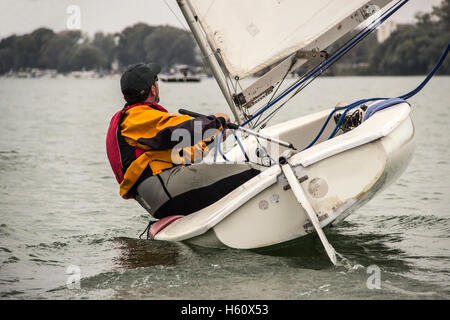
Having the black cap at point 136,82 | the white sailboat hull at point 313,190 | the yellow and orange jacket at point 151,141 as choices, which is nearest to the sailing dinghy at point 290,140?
the white sailboat hull at point 313,190

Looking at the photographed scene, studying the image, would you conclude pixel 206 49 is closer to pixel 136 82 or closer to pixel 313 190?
pixel 136 82

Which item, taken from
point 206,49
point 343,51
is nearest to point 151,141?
point 206,49

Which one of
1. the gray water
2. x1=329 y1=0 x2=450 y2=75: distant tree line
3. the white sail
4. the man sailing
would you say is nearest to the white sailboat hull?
the gray water

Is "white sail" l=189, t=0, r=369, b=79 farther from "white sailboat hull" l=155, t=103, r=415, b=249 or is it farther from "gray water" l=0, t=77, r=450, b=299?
"gray water" l=0, t=77, r=450, b=299

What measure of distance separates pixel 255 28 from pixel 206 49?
41 centimetres

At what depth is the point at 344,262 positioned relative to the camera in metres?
4.48

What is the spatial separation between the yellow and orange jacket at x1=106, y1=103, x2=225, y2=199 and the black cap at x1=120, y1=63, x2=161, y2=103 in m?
0.07

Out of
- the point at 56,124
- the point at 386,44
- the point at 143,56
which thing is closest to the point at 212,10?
the point at 56,124

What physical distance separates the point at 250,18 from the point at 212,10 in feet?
0.98

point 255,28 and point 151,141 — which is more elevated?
point 255,28

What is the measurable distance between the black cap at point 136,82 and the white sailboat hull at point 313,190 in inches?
33.6

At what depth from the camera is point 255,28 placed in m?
5.58

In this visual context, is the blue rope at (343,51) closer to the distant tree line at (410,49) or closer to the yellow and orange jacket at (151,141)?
the yellow and orange jacket at (151,141)

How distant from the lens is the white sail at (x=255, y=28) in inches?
215
